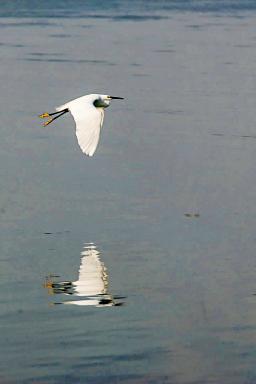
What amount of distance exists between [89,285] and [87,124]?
8.54 ft

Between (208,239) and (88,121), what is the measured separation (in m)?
1.77

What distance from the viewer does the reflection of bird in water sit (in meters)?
8.30

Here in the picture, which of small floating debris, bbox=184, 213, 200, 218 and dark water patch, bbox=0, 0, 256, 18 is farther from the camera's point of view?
dark water patch, bbox=0, 0, 256, 18

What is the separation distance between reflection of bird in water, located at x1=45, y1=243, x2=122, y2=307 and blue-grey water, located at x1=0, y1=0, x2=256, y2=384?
0.05 feet

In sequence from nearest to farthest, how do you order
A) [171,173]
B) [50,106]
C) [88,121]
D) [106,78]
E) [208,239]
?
[208,239]
[88,121]
[171,173]
[50,106]
[106,78]

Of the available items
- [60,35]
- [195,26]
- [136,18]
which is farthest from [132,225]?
[136,18]

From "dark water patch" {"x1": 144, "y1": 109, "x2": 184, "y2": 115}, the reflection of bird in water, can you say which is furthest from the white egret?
"dark water patch" {"x1": 144, "y1": 109, "x2": 184, "y2": 115}

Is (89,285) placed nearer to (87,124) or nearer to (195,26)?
(87,124)

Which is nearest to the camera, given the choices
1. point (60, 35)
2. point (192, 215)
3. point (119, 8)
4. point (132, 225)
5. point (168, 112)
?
point (132, 225)

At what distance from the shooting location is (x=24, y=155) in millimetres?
13055

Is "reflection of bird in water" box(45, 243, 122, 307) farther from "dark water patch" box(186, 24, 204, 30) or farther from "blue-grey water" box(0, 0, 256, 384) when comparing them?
"dark water patch" box(186, 24, 204, 30)

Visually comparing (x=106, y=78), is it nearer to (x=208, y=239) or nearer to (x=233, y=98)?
(x=233, y=98)

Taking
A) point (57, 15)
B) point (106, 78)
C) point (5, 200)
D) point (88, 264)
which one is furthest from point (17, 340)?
point (57, 15)

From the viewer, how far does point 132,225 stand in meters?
10.3
